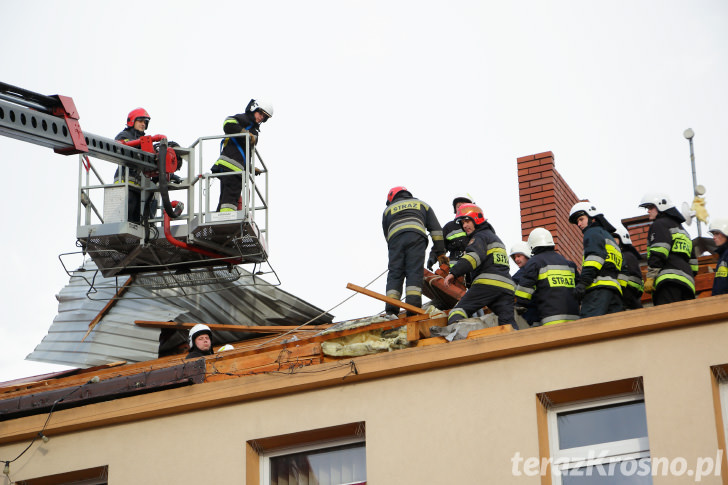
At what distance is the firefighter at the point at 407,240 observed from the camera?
12211mm

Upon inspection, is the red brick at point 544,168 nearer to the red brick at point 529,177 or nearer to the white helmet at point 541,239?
the red brick at point 529,177

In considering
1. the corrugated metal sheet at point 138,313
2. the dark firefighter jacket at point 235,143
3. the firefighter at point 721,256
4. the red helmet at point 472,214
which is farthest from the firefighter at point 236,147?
the firefighter at point 721,256

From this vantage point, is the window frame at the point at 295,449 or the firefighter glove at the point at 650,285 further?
the firefighter glove at the point at 650,285

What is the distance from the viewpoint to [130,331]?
49.7 feet

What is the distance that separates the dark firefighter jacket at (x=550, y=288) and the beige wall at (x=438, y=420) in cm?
176

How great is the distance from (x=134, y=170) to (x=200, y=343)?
3.70m

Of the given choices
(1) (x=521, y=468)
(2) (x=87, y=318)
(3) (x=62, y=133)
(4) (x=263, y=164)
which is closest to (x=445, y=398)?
(1) (x=521, y=468)

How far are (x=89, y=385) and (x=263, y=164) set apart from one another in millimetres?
5145

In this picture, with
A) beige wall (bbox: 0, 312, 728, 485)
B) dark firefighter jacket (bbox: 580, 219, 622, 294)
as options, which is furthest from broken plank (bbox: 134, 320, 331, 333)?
dark firefighter jacket (bbox: 580, 219, 622, 294)

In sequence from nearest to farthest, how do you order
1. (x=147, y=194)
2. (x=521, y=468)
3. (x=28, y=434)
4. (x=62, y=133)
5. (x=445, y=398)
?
(x=521, y=468) < (x=445, y=398) < (x=28, y=434) < (x=62, y=133) < (x=147, y=194)

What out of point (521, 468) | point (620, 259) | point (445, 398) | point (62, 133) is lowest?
point (521, 468)

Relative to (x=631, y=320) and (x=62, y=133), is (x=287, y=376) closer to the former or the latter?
(x=631, y=320)

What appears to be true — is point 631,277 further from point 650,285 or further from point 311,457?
point 311,457

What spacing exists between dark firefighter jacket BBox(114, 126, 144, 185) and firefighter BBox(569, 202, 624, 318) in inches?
249
